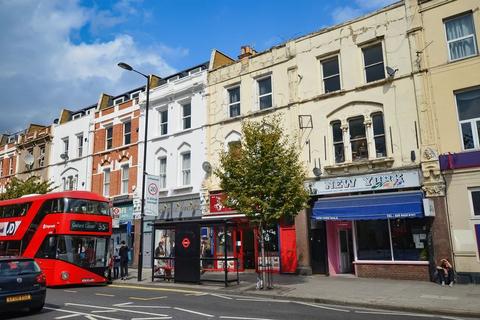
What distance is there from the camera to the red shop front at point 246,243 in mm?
19312

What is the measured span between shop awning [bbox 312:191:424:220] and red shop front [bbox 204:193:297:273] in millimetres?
2452

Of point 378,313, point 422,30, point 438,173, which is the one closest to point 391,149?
point 438,173

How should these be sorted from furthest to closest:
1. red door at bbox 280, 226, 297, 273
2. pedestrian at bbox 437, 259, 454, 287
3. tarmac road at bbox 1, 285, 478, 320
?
1. red door at bbox 280, 226, 297, 273
2. pedestrian at bbox 437, 259, 454, 287
3. tarmac road at bbox 1, 285, 478, 320

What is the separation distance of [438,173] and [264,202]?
6.87 metres

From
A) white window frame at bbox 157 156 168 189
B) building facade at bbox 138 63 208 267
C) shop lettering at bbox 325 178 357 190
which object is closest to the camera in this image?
shop lettering at bbox 325 178 357 190

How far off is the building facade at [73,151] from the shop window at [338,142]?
19.2m

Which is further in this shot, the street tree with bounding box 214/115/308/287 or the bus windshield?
the bus windshield

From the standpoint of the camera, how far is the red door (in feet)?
63.8

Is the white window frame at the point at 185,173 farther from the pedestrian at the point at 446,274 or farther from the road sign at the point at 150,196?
the pedestrian at the point at 446,274

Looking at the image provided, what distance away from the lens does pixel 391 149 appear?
684 inches

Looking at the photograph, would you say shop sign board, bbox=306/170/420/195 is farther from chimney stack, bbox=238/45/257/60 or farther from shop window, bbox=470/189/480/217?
chimney stack, bbox=238/45/257/60

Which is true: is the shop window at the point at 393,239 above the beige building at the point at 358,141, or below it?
below

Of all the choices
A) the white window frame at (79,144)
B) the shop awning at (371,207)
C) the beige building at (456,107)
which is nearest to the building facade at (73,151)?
the white window frame at (79,144)

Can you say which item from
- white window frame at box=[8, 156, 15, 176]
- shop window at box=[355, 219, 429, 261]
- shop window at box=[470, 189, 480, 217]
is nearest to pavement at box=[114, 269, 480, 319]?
shop window at box=[355, 219, 429, 261]
